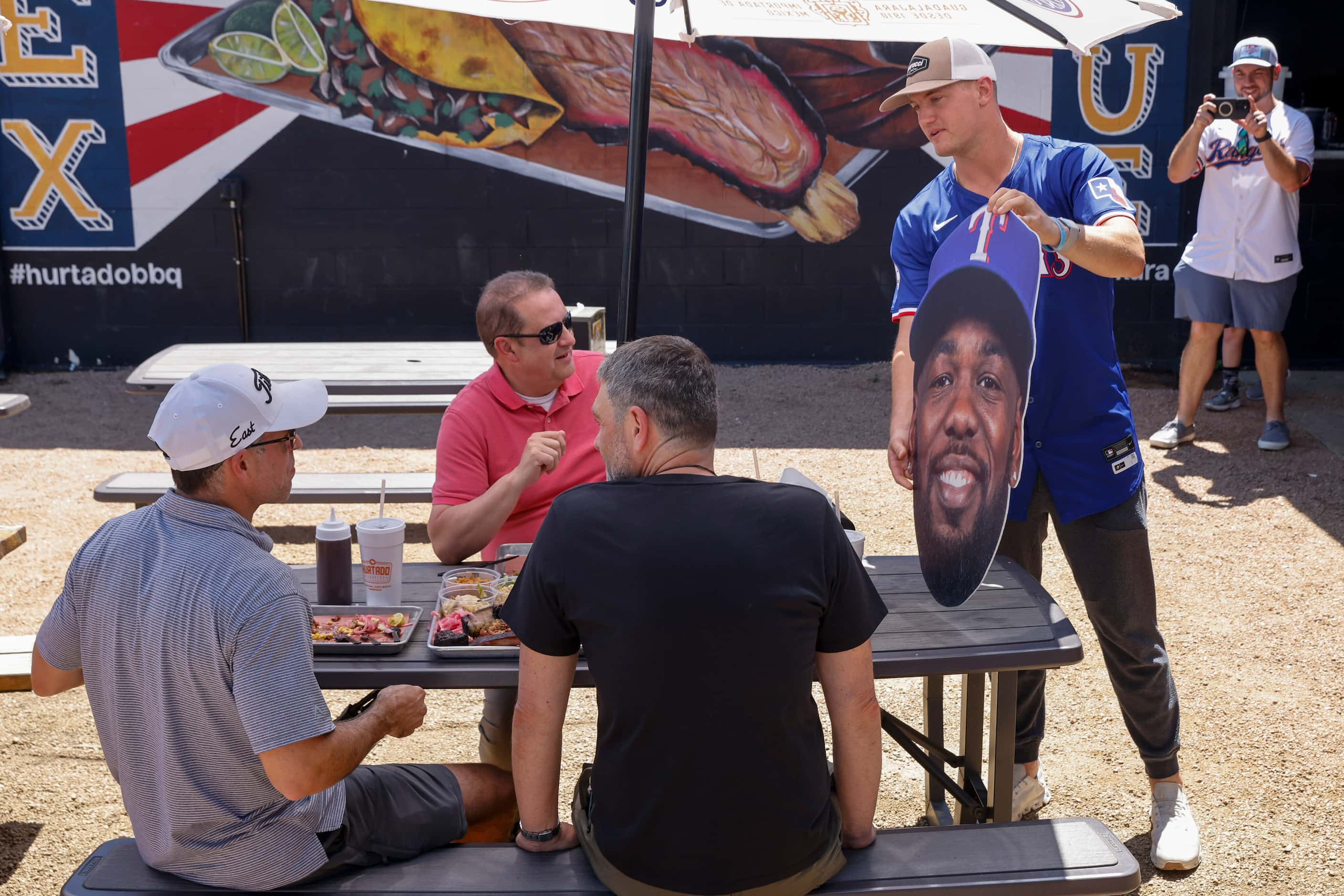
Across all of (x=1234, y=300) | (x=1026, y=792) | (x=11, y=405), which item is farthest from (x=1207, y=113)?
(x=11, y=405)

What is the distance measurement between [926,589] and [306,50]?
266 inches

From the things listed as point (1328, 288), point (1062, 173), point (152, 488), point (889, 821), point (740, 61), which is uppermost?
point (740, 61)

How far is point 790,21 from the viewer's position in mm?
3324

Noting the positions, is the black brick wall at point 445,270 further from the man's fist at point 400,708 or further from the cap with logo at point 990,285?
the man's fist at point 400,708

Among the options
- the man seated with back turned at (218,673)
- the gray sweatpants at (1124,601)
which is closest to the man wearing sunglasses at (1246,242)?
the gray sweatpants at (1124,601)

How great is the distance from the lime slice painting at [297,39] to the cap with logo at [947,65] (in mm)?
6330

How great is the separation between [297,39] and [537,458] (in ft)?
20.4

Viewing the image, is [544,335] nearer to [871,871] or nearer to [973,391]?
[973,391]

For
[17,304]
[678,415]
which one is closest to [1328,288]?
[678,415]

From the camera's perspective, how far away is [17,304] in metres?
8.36

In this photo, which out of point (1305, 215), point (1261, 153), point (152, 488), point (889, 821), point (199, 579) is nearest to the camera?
point (199, 579)

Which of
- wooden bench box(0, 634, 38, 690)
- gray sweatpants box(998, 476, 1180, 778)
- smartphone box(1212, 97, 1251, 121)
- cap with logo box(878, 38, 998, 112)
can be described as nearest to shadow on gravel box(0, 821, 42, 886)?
wooden bench box(0, 634, 38, 690)

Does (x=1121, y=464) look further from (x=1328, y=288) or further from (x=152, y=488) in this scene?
(x=1328, y=288)

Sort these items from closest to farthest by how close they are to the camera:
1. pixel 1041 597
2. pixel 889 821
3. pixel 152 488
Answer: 1. pixel 1041 597
2. pixel 889 821
3. pixel 152 488
